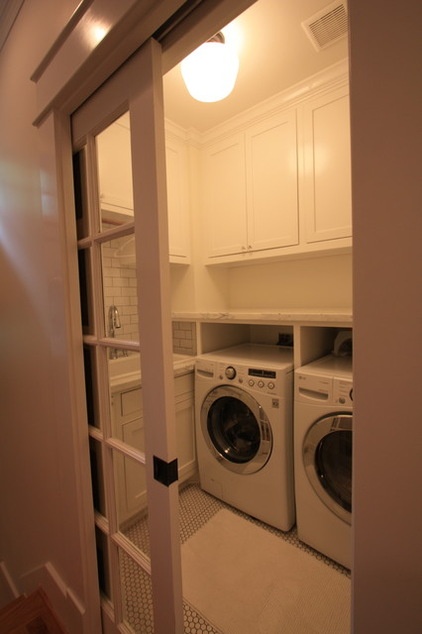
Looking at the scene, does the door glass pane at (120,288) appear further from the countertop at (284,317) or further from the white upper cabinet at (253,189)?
the white upper cabinet at (253,189)

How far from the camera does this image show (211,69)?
4.08 ft

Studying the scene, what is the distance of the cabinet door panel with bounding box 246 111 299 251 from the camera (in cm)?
177

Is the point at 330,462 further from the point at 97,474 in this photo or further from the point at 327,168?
the point at 327,168

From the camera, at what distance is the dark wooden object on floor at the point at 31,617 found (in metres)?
1.14

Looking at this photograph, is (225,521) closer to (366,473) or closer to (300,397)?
(300,397)

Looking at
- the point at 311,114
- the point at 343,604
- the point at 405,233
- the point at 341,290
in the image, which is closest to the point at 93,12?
the point at 405,233

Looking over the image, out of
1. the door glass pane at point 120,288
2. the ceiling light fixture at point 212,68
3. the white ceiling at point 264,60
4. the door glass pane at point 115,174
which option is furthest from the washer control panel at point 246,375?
the white ceiling at point 264,60

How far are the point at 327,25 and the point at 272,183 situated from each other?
76 centimetres

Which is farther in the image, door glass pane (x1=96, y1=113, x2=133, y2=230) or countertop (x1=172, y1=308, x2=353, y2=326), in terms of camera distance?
countertop (x1=172, y1=308, x2=353, y2=326)

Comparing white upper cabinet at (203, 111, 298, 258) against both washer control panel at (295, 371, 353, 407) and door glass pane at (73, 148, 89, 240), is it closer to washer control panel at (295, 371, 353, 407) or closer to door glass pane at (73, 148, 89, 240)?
washer control panel at (295, 371, 353, 407)

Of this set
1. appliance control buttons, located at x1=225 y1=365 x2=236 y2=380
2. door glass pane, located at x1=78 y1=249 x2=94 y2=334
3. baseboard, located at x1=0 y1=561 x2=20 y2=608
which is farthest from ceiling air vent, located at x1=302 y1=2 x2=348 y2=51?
baseboard, located at x1=0 y1=561 x2=20 y2=608

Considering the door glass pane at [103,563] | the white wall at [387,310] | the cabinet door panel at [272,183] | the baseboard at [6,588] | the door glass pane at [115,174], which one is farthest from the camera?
the cabinet door panel at [272,183]

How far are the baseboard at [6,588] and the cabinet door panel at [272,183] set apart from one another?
2554mm

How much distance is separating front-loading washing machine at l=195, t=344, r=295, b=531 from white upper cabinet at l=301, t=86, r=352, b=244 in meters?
0.89
